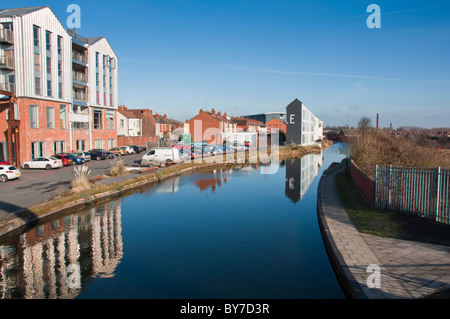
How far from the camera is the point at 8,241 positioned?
11.5 m

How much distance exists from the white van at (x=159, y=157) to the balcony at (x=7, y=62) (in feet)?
45.1

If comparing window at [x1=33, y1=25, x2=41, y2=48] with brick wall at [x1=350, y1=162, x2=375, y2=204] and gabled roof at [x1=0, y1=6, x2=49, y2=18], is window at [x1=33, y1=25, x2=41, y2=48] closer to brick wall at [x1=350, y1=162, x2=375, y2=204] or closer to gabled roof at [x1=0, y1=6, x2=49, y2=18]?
gabled roof at [x1=0, y1=6, x2=49, y2=18]

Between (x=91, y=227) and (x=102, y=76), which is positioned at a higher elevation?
(x=102, y=76)

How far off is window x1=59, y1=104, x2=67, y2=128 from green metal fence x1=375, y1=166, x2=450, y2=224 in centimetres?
3200

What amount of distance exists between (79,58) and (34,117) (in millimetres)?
12407

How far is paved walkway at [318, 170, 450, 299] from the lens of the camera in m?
6.80

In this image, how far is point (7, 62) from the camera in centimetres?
2948

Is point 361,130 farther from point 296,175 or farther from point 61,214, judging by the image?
point 61,214

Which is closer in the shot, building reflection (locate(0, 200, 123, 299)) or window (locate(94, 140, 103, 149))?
building reflection (locate(0, 200, 123, 299))

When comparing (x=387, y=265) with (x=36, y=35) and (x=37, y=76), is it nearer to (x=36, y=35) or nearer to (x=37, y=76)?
(x=37, y=76)

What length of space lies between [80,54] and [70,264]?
3755 centimetres

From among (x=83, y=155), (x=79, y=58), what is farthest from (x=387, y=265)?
(x=79, y=58)

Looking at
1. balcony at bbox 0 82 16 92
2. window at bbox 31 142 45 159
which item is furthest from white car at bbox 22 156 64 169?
balcony at bbox 0 82 16 92
